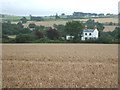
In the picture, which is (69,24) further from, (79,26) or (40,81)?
(40,81)

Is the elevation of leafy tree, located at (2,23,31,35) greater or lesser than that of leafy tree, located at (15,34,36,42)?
greater

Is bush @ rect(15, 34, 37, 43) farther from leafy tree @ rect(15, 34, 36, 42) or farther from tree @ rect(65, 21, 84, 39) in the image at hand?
tree @ rect(65, 21, 84, 39)

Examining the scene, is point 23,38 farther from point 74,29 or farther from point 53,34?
point 74,29

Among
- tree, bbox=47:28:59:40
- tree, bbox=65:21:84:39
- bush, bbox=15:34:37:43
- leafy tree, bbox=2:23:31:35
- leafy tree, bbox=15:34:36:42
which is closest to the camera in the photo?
bush, bbox=15:34:37:43

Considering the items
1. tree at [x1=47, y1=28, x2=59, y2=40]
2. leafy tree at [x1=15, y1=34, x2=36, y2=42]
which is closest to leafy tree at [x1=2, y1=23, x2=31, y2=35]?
tree at [x1=47, y1=28, x2=59, y2=40]

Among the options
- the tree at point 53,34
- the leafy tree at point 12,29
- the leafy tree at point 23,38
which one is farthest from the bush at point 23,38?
the leafy tree at point 12,29

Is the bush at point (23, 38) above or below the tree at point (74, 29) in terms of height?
below

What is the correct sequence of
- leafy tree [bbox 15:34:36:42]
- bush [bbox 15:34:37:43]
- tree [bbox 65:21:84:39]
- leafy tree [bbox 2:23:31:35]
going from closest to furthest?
bush [bbox 15:34:37:43] → leafy tree [bbox 15:34:36:42] → leafy tree [bbox 2:23:31:35] → tree [bbox 65:21:84:39]

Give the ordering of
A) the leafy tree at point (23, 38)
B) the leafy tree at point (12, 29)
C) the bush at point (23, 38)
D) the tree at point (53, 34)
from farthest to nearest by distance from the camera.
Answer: the leafy tree at point (12, 29)
the tree at point (53, 34)
the leafy tree at point (23, 38)
the bush at point (23, 38)

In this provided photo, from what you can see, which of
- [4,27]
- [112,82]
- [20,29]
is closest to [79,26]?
[20,29]

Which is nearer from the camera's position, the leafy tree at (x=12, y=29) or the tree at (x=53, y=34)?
the tree at (x=53, y=34)

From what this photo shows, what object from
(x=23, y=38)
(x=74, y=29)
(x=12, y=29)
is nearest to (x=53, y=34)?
(x=74, y=29)

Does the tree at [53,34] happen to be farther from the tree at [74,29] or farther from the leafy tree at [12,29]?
the leafy tree at [12,29]

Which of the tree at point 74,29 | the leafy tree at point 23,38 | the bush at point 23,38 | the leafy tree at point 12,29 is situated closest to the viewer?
the bush at point 23,38
